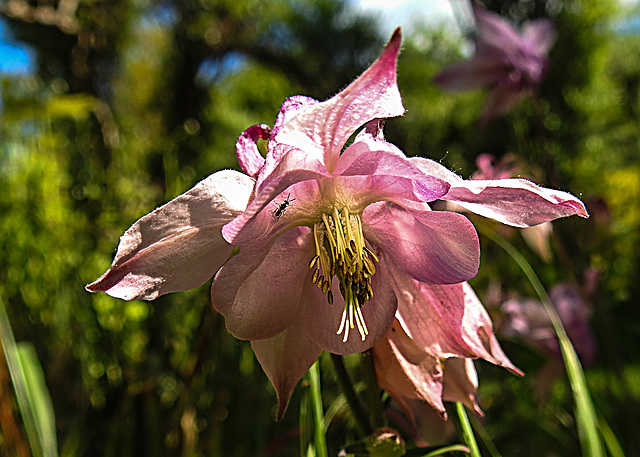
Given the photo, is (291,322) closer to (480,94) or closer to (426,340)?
(426,340)

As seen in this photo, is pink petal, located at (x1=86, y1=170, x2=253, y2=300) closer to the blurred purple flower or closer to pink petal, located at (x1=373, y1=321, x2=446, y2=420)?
pink petal, located at (x1=373, y1=321, x2=446, y2=420)

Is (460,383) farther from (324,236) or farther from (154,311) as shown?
(154,311)

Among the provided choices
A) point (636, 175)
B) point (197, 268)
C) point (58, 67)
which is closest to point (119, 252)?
point (197, 268)

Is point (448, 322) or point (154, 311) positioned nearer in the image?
point (448, 322)

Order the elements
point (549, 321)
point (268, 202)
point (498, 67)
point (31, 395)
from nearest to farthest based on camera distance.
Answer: point (268, 202) < point (31, 395) < point (549, 321) < point (498, 67)

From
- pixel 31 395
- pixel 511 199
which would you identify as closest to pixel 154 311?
pixel 31 395
